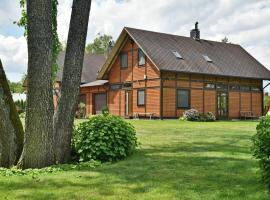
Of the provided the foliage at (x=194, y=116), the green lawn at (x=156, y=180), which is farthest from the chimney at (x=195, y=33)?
the green lawn at (x=156, y=180)

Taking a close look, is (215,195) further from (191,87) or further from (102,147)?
(191,87)

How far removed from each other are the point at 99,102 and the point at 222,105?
10.6 meters

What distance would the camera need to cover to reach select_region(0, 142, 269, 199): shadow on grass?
557 cm

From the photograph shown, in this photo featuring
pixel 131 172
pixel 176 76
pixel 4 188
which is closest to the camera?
pixel 4 188

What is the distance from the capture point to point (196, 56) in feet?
101

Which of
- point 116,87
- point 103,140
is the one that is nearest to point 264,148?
point 103,140

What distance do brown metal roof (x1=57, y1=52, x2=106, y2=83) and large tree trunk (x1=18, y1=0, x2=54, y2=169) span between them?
29.6 m

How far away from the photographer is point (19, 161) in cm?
796

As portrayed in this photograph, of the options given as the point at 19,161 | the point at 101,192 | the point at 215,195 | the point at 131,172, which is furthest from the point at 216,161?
the point at 19,161

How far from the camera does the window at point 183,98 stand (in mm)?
28530

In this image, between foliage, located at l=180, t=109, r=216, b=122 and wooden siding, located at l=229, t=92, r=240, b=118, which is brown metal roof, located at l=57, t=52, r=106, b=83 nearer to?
wooden siding, located at l=229, t=92, r=240, b=118

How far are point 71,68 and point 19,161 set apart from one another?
7.06 feet

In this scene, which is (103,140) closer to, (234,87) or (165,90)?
(165,90)

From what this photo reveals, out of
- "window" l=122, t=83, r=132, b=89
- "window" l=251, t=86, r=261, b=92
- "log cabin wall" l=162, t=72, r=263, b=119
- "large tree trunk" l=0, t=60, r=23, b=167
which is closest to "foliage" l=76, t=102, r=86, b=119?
"window" l=122, t=83, r=132, b=89
